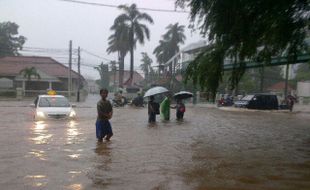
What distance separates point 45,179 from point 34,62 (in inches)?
2137

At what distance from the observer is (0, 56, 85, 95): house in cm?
5525

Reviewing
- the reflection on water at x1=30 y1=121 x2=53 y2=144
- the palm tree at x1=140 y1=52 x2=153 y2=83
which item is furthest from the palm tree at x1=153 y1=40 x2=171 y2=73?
the reflection on water at x1=30 y1=121 x2=53 y2=144

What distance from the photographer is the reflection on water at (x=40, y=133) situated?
46.3 feet

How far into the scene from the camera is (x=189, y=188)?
786cm

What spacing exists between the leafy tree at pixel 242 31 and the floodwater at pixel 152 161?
2217 mm

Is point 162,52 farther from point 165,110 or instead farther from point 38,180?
point 38,180

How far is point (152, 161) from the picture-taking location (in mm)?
10523

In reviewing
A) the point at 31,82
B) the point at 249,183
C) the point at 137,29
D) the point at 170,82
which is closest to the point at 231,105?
the point at 170,82

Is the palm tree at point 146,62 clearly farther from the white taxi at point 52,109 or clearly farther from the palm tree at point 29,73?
the white taxi at point 52,109

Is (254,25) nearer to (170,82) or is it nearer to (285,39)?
(285,39)

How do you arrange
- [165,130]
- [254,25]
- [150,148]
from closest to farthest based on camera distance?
1. [254,25]
2. [150,148]
3. [165,130]

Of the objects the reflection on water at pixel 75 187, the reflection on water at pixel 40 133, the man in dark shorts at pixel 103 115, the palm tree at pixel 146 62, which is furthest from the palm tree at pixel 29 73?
the palm tree at pixel 146 62

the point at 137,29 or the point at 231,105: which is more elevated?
the point at 137,29

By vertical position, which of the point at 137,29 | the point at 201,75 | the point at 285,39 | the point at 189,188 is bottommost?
the point at 189,188
